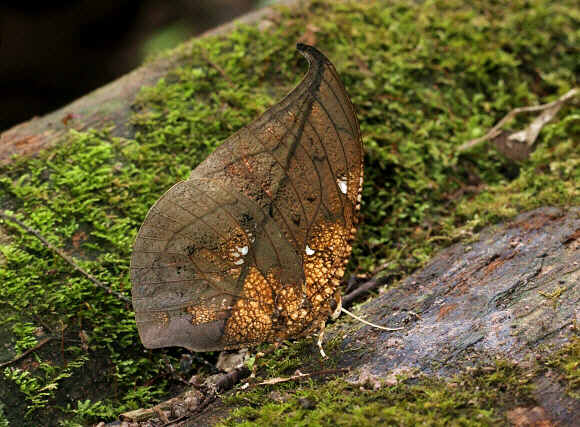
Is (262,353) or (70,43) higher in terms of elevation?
(70,43)

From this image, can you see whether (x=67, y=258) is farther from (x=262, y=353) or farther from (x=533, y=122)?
(x=533, y=122)

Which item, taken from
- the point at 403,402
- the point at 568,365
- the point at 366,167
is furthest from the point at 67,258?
the point at 568,365

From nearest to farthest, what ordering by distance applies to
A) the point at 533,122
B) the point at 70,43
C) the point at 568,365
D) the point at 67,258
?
the point at 568,365, the point at 67,258, the point at 533,122, the point at 70,43

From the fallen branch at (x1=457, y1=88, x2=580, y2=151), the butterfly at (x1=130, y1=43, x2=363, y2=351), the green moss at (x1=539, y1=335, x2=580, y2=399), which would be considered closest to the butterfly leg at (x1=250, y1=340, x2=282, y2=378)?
the butterfly at (x1=130, y1=43, x2=363, y2=351)

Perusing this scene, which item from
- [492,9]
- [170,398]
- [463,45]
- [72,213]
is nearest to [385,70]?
[463,45]

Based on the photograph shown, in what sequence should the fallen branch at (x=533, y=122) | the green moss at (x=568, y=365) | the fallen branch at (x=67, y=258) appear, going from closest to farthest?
the green moss at (x=568, y=365) < the fallen branch at (x=67, y=258) < the fallen branch at (x=533, y=122)

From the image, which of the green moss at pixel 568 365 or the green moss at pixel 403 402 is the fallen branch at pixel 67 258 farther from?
the green moss at pixel 568 365

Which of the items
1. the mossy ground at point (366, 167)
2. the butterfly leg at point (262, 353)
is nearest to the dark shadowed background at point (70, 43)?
the mossy ground at point (366, 167)
